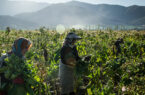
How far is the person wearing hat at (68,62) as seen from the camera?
3271 millimetres

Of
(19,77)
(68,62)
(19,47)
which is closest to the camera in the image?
(19,77)

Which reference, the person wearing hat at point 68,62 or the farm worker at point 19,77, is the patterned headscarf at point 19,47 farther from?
the person wearing hat at point 68,62

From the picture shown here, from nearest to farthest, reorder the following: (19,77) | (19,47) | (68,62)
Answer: (19,77) < (19,47) < (68,62)

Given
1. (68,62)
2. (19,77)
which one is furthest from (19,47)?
(68,62)

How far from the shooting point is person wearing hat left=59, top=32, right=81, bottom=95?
3271 mm

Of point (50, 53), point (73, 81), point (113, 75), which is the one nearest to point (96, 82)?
point (113, 75)

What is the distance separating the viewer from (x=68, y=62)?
330cm

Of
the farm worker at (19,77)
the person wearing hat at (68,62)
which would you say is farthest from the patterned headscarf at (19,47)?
the person wearing hat at (68,62)

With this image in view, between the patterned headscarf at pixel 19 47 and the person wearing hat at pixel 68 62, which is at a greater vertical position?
the patterned headscarf at pixel 19 47

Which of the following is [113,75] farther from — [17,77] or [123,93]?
[17,77]

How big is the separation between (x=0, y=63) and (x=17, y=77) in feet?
1.29

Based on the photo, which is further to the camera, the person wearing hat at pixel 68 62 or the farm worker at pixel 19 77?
the person wearing hat at pixel 68 62

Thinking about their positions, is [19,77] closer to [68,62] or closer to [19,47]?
[19,47]

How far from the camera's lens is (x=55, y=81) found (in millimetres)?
4656
